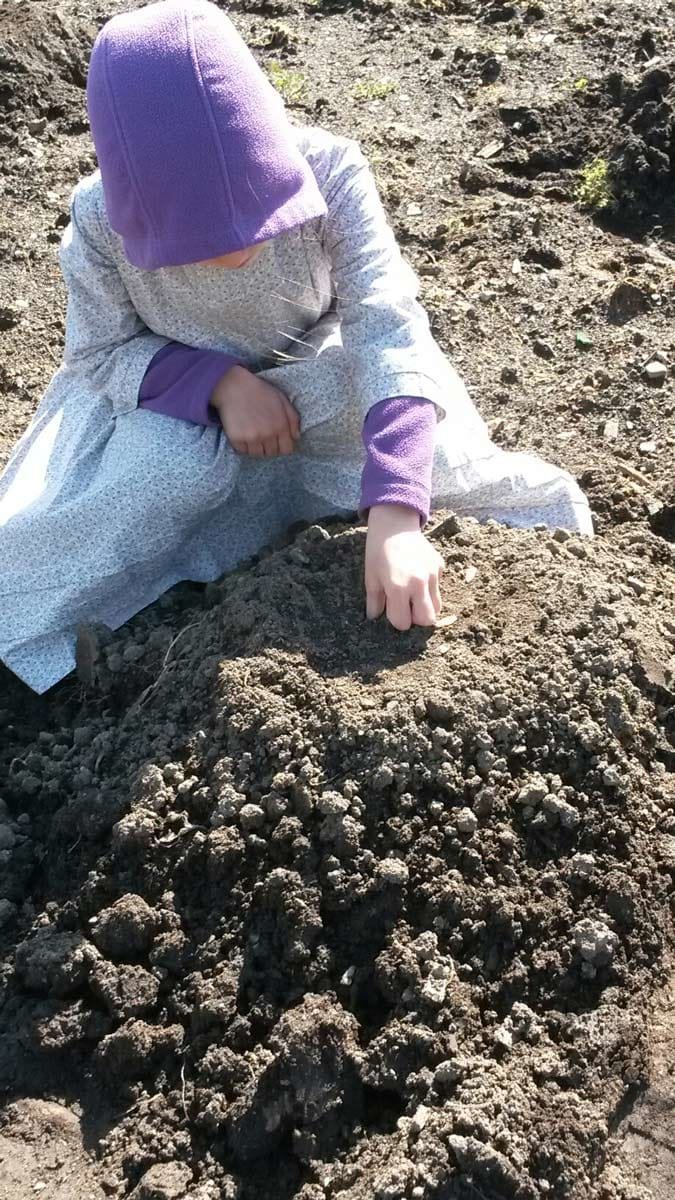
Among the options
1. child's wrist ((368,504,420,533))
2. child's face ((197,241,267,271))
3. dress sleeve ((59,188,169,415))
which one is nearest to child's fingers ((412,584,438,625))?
child's wrist ((368,504,420,533))

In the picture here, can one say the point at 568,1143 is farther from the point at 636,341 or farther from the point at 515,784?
the point at 636,341

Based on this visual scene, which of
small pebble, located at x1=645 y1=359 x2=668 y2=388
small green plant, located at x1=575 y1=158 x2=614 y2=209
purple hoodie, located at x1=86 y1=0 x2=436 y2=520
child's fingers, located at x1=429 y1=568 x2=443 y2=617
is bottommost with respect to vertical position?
small pebble, located at x1=645 y1=359 x2=668 y2=388

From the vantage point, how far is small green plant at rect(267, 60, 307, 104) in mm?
5172

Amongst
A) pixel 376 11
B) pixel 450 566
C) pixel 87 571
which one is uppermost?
pixel 376 11

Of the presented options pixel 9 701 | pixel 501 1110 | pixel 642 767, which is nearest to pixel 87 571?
pixel 9 701

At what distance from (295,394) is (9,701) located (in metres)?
0.98

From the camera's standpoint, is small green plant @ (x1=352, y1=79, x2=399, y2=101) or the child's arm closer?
the child's arm

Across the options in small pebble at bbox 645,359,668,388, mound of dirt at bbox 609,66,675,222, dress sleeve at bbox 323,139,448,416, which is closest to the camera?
dress sleeve at bbox 323,139,448,416

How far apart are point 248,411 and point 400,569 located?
1.89 feet

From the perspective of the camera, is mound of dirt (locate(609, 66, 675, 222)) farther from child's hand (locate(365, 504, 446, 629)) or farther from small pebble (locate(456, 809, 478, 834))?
small pebble (locate(456, 809, 478, 834))

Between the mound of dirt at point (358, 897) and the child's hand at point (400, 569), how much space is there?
0.18ft

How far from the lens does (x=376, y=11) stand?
571cm

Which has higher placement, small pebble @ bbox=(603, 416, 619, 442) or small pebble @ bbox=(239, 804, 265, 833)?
small pebble @ bbox=(603, 416, 619, 442)

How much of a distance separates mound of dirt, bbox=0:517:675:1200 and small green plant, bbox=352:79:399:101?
10.3ft
